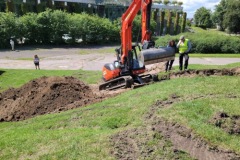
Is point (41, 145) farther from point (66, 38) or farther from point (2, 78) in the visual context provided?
point (66, 38)

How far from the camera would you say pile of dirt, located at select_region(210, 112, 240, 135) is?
7203 mm

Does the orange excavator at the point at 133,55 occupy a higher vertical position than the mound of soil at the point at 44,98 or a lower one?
higher

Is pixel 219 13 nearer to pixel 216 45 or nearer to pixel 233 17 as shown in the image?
pixel 233 17

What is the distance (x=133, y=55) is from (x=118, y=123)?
656 cm

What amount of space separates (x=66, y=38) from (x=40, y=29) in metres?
4.52

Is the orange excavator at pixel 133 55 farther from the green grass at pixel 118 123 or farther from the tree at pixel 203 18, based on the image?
the tree at pixel 203 18

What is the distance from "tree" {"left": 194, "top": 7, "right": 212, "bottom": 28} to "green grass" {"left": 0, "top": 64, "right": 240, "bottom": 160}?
295 feet

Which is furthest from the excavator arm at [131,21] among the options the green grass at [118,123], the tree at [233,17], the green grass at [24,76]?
the tree at [233,17]

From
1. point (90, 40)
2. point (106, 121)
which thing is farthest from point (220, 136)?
point (90, 40)

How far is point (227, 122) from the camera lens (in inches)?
294

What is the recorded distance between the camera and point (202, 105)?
27.3 ft

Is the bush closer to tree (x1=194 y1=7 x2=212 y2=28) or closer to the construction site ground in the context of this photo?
the construction site ground

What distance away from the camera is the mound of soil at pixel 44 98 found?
1230 cm

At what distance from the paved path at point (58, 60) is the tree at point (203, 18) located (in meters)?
67.4
